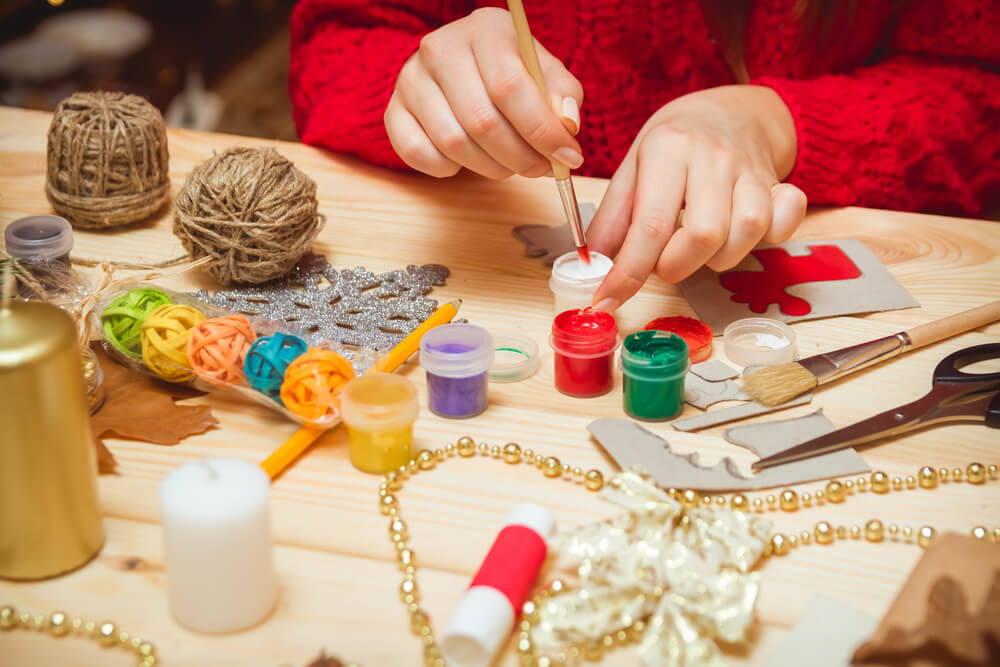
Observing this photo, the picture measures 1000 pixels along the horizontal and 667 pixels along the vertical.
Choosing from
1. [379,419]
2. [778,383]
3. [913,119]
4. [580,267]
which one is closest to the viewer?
[379,419]

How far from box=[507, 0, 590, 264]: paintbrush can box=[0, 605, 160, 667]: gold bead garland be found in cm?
50

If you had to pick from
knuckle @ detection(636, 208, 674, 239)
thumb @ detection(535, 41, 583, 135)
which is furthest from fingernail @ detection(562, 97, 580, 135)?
knuckle @ detection(636, 208, 674, 239)

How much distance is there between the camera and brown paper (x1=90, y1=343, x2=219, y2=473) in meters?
0.71

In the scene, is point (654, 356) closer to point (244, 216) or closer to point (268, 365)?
point (268, 365)

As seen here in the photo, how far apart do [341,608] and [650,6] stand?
85 cm

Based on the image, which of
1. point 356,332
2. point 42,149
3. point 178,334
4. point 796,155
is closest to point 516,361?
point 356,332

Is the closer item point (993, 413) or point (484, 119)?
point (993, 413)

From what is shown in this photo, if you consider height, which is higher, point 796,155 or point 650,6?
point 650,6

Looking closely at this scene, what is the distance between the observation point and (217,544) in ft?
1.70

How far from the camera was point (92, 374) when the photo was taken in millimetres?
726

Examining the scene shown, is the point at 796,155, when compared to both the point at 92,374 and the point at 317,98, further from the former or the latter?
the point at 92,374

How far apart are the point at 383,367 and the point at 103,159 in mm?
430

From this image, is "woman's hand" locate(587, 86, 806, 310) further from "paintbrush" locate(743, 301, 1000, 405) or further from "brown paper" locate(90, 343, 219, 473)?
"brown paper" locate(90, 343, 219, 473)

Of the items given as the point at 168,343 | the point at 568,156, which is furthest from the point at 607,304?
the point at 168,343
